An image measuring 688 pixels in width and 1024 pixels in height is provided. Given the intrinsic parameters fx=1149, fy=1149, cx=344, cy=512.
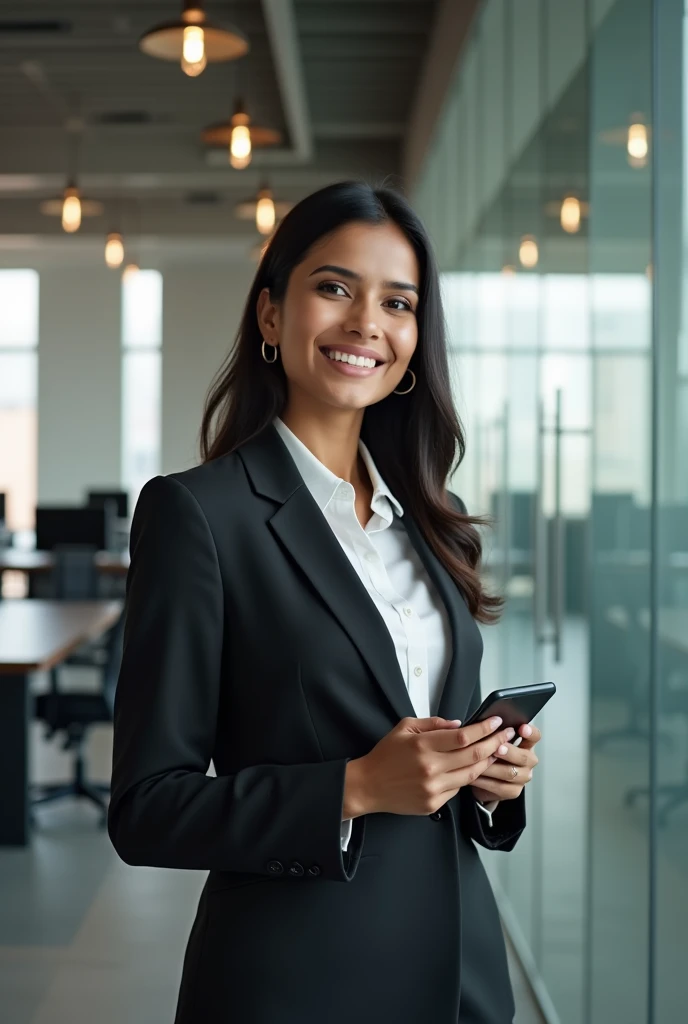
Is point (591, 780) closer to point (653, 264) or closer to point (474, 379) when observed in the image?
point (653, 264)

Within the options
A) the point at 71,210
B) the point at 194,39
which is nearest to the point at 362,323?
the point at 194,39

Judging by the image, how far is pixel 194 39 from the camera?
4395 mm

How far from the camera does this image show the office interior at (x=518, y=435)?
2.23 m

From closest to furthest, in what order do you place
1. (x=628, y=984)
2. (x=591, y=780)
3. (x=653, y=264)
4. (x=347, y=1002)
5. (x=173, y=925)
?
1. (x=347, y=1002)
2. (x=653, y=264)
3. (x=628, y=984)
4. (x=591, y=780)
5. (x=173, y=925)

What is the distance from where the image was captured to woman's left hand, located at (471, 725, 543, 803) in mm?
1390

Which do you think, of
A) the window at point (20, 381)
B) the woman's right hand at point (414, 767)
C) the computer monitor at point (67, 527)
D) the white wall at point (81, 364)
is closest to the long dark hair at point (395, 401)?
the woman's right hand at point (414, 767)

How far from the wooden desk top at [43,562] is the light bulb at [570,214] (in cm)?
553

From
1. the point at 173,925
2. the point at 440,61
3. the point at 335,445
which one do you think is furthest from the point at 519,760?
the point at 440,61

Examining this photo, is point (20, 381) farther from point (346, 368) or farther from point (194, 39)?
point (346, 368)

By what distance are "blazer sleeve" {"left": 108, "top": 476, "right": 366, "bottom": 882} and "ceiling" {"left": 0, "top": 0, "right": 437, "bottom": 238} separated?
5230mm

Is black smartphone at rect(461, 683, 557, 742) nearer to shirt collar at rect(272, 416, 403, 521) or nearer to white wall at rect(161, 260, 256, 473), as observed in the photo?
shirt collar at rect(272, 416, 403, 521)

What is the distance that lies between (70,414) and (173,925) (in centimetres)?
1103

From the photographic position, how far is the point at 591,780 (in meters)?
2.82

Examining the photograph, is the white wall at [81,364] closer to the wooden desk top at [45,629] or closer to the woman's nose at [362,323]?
the wooden desk top at [45,629]
